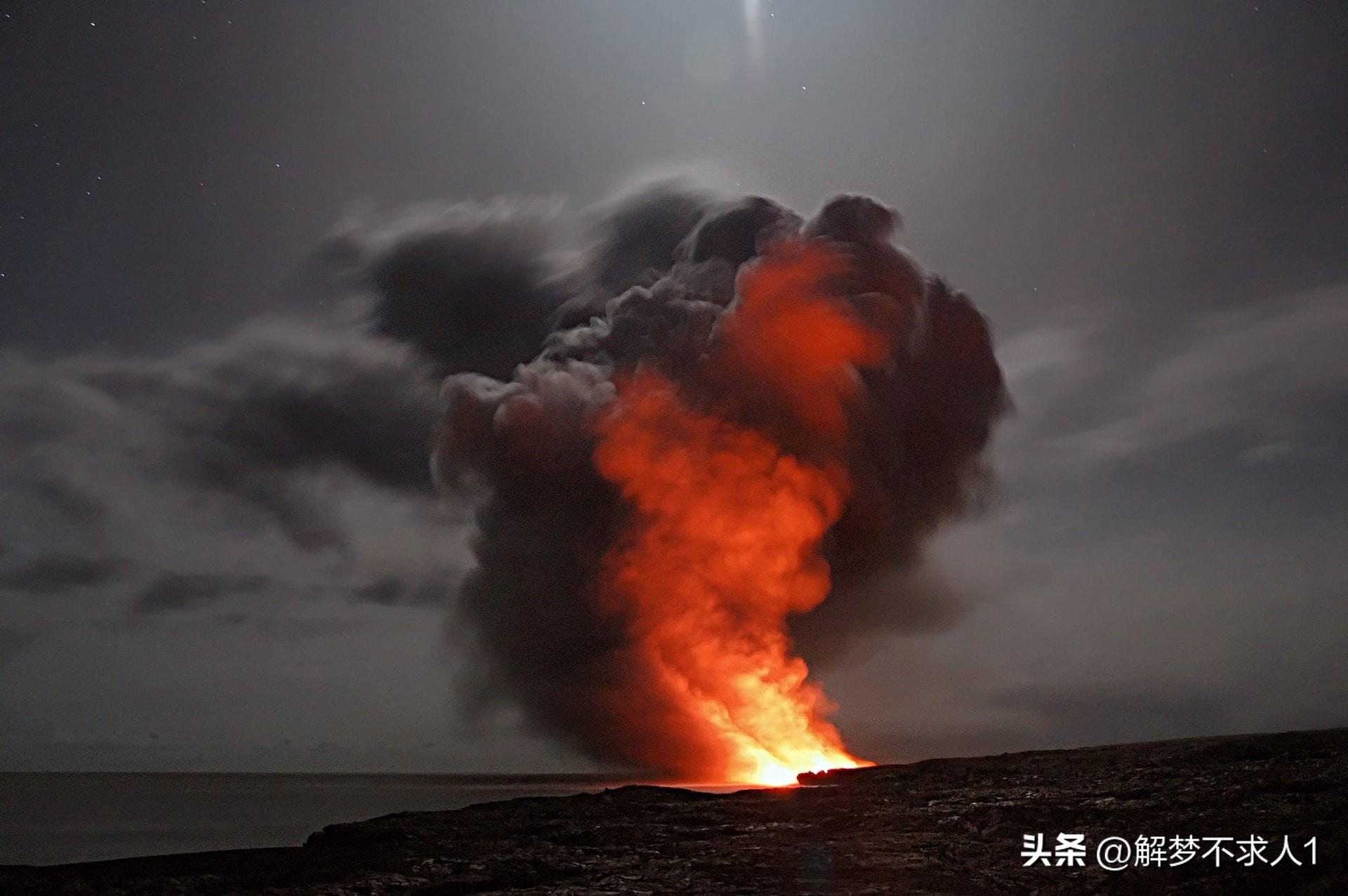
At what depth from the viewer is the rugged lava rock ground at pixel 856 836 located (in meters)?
21.1

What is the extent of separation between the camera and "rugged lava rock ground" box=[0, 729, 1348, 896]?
21062 mm

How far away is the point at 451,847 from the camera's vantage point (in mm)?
27281

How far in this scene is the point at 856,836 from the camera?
2684 centimetres

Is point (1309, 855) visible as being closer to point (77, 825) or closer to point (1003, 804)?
point (1003, 804)

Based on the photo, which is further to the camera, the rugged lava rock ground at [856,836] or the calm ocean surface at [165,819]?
the calm ocean surface at [165,819]

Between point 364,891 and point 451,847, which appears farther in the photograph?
point 451,847

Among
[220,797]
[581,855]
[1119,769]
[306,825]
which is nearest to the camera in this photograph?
[581,855]

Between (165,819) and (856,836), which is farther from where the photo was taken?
(165,819)

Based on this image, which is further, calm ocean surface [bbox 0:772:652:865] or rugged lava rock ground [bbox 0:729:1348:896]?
calm ocean surface [bbox 0:772:652:865]

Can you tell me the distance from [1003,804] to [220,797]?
545ft

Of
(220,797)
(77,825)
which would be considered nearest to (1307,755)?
(77,825)

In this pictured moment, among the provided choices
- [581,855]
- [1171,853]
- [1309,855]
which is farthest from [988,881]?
[581,855]

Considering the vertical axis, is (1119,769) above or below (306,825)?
above

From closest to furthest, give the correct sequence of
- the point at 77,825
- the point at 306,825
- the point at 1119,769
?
1. the point at 1119,769
2. the point at 306,825
3. the point at 77,825
